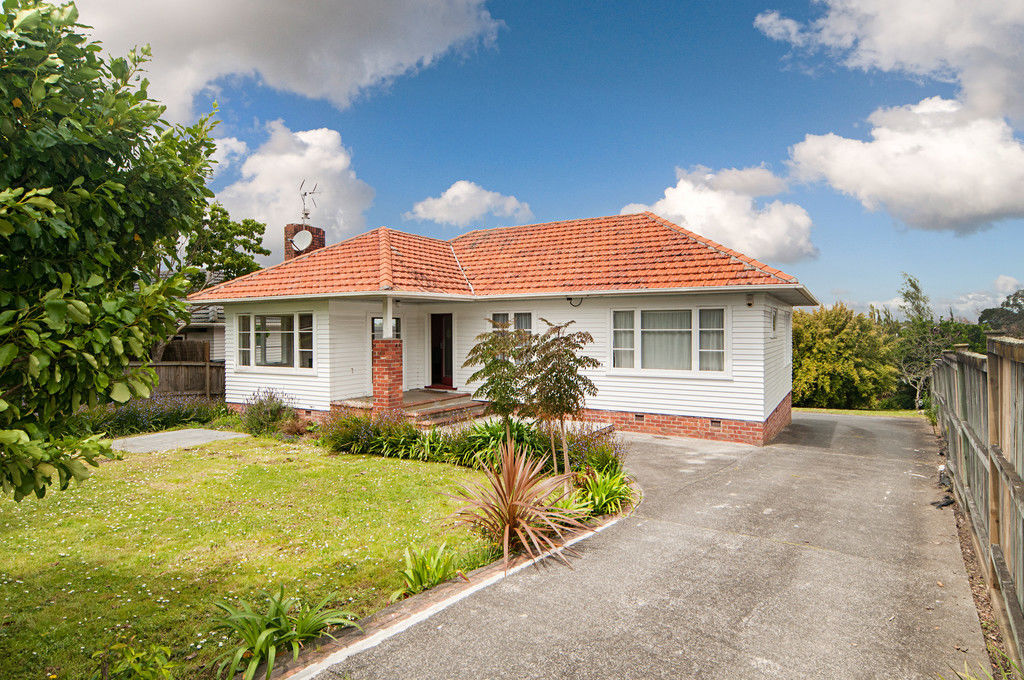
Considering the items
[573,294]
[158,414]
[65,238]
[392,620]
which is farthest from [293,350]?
[65,238]

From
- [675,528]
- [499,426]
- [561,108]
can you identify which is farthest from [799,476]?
[561,108]

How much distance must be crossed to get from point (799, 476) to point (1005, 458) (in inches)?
215

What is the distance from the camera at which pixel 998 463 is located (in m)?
4.48

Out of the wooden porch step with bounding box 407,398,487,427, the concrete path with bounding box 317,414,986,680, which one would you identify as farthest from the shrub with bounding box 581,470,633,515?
the wooden porch step with bounding box 407,398,487,427

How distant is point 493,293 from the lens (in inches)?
617

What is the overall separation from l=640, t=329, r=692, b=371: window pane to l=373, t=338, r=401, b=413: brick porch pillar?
603cm

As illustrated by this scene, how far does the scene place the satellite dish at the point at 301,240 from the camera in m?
18.7

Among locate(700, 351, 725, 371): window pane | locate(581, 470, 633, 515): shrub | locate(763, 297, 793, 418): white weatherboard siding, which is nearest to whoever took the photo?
locate(581, 470, 633, 515): shrub

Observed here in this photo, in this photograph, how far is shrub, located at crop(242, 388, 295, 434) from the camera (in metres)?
14.3

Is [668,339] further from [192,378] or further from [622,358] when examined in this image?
[192,378]

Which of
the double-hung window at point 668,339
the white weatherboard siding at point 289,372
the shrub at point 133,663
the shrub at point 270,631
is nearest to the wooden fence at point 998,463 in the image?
the shrub at point 270,631

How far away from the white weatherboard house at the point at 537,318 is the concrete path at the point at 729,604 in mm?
5249

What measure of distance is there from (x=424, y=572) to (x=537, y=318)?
34.9ft

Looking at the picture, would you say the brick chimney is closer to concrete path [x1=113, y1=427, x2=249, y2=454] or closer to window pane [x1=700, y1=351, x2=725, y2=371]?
concrete path [x1=113, y1=427, x2=249, y2=454]
